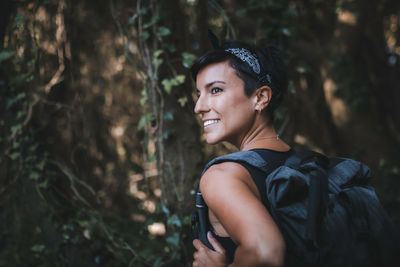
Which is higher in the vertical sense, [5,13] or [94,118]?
[5,13]

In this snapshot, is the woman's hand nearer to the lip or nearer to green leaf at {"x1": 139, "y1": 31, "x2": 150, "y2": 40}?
the lip

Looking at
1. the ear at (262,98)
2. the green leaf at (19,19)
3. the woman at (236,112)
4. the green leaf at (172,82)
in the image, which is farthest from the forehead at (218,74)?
the green leaf at (19,19)

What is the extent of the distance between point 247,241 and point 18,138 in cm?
235

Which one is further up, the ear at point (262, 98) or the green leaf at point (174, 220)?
the ear at point (262, 98)

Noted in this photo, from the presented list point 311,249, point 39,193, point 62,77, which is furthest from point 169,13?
point 311,249

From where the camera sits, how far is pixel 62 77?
2812 millimetres

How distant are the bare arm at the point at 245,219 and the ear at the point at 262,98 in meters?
0.46

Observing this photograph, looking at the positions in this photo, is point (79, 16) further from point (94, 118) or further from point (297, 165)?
point (297, 165)

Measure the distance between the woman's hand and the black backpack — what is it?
0.28 m

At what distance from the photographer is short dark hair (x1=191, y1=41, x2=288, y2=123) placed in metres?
1.49

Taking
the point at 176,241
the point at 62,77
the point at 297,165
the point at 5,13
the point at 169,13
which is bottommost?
the point at 176,241

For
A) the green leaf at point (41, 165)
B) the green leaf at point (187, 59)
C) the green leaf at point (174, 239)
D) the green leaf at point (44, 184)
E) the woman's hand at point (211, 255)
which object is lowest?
the green leaf at point (174, 239)

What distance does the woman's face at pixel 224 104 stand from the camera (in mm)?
1487

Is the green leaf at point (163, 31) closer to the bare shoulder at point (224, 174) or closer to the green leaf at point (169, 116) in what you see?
the green leaf at point (169, 116)
